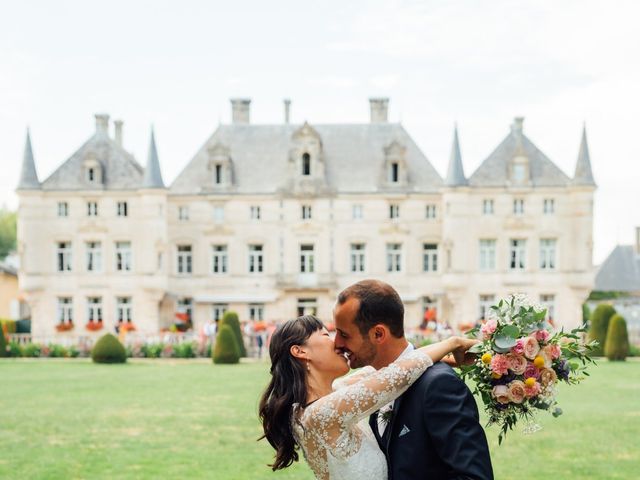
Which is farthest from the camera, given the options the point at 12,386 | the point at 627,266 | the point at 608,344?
the point at 627,266

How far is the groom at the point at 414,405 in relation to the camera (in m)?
3.01

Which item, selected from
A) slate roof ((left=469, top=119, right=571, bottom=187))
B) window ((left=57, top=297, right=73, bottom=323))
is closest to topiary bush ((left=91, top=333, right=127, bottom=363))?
window ((left=57, top=297, right=73, bottom=323))

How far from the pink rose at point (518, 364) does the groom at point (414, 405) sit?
1.15ft

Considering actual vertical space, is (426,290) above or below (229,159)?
below

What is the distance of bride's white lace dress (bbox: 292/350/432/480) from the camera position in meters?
3.10

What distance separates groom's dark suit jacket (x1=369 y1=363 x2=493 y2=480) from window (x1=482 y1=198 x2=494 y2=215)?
35.0 meters

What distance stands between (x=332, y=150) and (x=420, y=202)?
431 cm

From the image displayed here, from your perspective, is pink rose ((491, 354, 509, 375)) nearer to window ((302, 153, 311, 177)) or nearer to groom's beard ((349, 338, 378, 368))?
groom's beard ((349, 338, 378, 368))

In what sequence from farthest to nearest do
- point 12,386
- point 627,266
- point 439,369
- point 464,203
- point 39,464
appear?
point 627,266
point 464,203
point 12,386
point 39,464
point 439,369

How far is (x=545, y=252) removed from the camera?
37656 mm

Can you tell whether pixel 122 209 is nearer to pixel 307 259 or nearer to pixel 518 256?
pixel 307 259

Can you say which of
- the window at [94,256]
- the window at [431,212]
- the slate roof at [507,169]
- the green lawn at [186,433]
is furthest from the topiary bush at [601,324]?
the window at [94,256]

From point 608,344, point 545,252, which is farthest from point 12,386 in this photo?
point 545,252

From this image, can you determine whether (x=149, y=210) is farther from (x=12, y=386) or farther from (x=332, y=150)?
(x=12, y=386)
